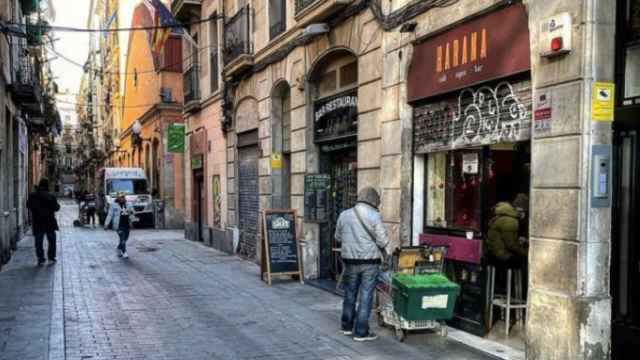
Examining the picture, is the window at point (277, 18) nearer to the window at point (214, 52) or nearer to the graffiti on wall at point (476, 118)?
the window at point (214, 52)

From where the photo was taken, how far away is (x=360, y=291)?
7105mm

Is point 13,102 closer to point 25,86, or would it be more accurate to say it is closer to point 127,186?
point 25,86

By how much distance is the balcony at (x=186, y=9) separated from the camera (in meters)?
19.5

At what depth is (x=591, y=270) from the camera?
17.8 feet

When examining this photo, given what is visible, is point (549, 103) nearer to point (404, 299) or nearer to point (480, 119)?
point (480, 119)

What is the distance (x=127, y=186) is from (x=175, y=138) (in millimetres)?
7322

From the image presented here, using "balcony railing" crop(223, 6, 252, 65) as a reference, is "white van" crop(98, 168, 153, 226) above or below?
below

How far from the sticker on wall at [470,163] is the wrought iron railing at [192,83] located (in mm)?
13828

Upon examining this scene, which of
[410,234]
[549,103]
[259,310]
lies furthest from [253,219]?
[549,103]

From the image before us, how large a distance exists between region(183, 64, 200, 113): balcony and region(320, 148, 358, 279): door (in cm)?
948

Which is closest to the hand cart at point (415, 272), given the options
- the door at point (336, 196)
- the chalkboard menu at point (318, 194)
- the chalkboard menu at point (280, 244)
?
the door at point (336, 196)

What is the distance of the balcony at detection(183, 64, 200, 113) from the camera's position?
19.9 meters

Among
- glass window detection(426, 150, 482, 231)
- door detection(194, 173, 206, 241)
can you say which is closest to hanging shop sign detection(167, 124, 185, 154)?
door detection(194, 173, 206, 241)

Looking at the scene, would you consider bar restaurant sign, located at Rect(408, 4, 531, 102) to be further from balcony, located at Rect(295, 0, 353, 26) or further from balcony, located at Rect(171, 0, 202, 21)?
balcony, located at Rect(171, 0, 202, 21)
